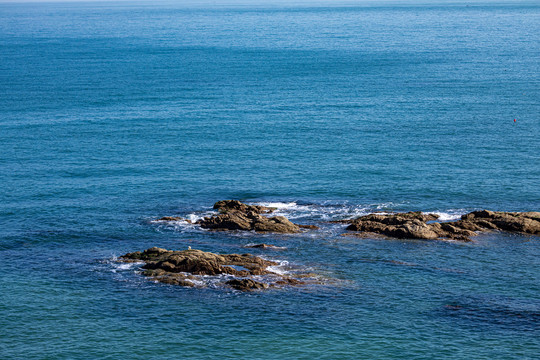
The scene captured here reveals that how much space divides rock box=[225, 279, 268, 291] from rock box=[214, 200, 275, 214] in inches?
983

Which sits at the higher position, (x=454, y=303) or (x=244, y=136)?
(x=244, y=136)

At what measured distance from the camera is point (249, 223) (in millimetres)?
100562

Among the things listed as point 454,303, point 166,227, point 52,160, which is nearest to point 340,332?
point 454,303

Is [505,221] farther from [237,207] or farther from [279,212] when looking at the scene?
[237,207]

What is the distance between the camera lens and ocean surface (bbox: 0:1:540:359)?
234ft

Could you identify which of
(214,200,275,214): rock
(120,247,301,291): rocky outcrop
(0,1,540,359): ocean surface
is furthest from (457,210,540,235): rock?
(120,247,301,291): rocky outcrop

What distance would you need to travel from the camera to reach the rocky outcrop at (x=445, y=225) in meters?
95.6

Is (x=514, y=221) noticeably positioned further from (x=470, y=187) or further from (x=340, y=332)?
(x=340, y=332)

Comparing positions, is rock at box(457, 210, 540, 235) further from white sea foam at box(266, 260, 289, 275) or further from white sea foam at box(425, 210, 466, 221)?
white sea foam at box(266, 260, 289, 275)

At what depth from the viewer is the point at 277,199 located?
11388 cm

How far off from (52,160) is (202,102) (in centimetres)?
6102

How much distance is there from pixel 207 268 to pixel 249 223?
18.0m

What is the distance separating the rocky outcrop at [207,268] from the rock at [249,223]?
38.9ft

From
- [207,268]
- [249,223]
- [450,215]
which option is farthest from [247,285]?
[450,215]
